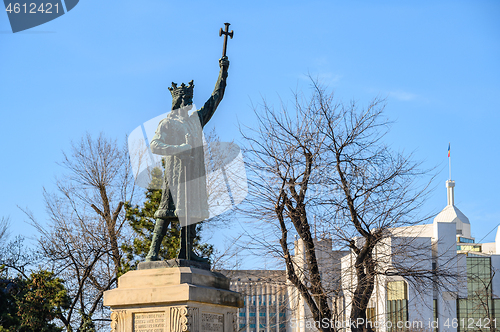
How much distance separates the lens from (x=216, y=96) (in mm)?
10281

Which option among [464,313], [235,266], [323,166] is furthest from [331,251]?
[464,313]

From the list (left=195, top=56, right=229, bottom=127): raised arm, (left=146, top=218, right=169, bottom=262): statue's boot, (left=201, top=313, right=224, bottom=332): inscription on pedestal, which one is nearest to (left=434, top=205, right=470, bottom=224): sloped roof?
(left=195, top=56, right=229, bottom=127): raised arm

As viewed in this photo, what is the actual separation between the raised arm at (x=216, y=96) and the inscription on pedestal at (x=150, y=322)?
10.1 ft

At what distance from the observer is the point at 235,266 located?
2338 centimetres

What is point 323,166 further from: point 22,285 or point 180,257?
point 22,285

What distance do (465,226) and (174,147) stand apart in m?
76.3

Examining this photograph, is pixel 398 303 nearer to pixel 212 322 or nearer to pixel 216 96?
pixel 216 96

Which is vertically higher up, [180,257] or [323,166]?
[323,166]

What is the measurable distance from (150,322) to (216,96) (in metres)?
3.66

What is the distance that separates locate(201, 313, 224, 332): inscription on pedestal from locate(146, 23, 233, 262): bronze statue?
926mm

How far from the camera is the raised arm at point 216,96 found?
10.2 meters

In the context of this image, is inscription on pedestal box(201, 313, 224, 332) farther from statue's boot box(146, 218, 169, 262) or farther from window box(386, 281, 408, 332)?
window box(386, 281, 408, 332)

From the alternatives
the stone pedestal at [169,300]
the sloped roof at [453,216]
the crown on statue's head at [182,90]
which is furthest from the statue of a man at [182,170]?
the sloped roof at [453,216]

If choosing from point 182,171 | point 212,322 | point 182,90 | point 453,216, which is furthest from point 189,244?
point 453,216
